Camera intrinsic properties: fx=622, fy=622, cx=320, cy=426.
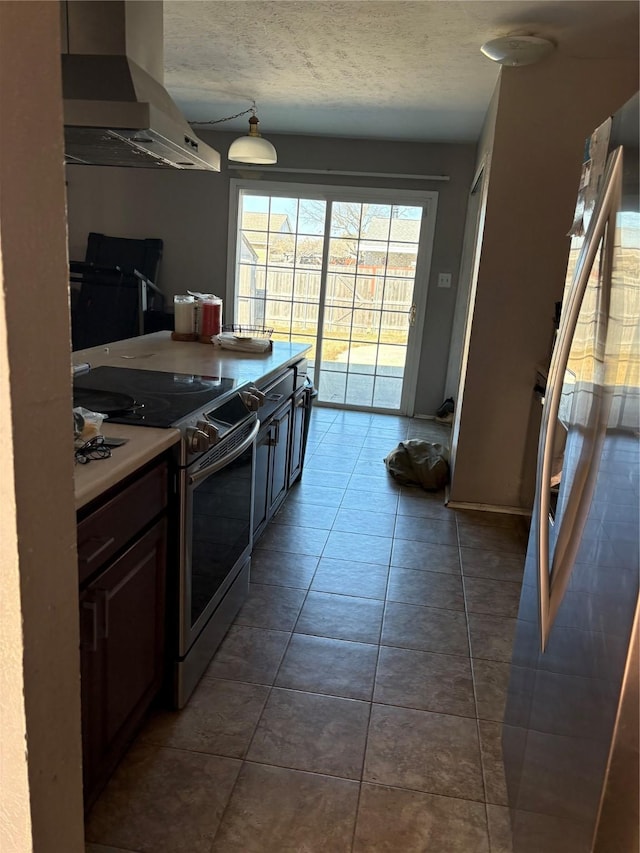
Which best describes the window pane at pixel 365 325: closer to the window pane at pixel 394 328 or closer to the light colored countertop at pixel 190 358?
the window pane at pixel 394 328

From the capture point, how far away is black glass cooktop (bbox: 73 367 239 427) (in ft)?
5.70

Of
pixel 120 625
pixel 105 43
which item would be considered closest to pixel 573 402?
pixel 120 625

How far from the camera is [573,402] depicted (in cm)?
120

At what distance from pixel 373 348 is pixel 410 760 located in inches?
175

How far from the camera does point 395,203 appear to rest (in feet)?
18.0

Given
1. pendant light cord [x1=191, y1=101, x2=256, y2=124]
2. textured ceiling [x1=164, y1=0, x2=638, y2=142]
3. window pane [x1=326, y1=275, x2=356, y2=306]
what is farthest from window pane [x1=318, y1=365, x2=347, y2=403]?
pendant light cord [x1=191, y1=101, x2=256, y2=124]

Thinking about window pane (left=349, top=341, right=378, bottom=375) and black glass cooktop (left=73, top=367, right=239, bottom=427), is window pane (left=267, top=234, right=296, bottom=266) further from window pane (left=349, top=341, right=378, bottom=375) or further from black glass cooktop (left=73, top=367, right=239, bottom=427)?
black glass cooktop (left=73, top=367, right=239, bottom=427)

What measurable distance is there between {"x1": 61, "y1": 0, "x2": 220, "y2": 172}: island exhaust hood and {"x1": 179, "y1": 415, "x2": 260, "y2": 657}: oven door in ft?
3.48

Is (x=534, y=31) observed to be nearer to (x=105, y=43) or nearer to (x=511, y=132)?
(x=511, y=132)

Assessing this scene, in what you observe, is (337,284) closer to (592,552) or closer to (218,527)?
(218,527)

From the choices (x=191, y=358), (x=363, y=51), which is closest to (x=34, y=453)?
(x=191, y=358)

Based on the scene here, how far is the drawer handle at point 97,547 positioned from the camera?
1.25 metres

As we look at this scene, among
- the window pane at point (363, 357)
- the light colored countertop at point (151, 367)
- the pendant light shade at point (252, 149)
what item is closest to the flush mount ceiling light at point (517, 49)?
the pendant light shade at point (252, 149)

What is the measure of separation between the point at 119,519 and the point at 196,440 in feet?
1.19
